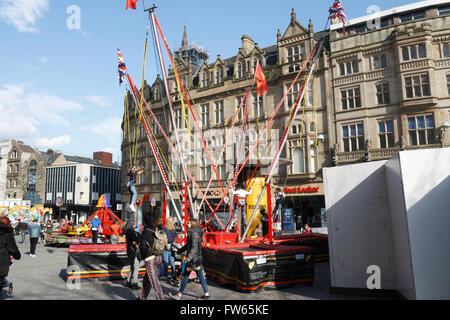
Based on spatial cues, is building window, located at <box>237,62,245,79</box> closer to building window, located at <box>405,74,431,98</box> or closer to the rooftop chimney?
building window, located at <box>405,74,431,98</box>

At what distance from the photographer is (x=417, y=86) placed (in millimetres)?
23406

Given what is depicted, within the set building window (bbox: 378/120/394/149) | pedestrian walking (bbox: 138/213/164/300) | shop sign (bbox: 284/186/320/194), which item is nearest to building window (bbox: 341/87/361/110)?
building window (bbox: 378/120/394/149)

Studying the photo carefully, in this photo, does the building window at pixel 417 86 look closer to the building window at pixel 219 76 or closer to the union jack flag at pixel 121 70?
the building window at pixel 219 76

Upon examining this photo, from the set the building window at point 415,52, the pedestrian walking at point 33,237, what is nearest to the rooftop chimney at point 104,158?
the pedestrian walking at point 33,237

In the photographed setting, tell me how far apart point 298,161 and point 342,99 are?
5.79m

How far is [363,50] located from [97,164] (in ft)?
198

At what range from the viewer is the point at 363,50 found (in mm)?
25391

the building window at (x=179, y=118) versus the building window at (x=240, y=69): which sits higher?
the building window at (x=240, y=69)

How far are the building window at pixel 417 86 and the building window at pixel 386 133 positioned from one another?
90.8 inches

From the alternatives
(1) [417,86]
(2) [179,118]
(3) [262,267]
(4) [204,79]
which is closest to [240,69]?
(4) [204,79]

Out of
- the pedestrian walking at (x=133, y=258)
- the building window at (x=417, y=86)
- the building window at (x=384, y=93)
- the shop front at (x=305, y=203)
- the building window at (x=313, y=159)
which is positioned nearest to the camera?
the pedestrian walking at (x=133, y=258)

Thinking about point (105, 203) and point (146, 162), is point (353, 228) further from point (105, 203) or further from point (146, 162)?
point (146, 162)

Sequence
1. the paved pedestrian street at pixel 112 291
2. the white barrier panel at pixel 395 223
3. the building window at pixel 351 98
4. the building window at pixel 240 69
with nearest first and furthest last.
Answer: the white barrier panel at pixel 395 223 < the paved pedestrian street at pixel 112 291 < the building window at pixel 351 98 < the building window at pixel 240 69

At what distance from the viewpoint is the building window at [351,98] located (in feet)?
84.1
